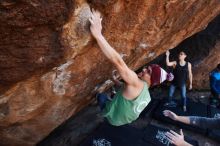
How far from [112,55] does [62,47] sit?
23.6 inches

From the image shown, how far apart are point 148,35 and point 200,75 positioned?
3869 mm

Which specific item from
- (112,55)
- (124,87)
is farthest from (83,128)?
(112,55)

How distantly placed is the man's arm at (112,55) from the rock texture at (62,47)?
0.09 m

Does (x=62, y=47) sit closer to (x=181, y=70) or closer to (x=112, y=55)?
(x=112, y=55)

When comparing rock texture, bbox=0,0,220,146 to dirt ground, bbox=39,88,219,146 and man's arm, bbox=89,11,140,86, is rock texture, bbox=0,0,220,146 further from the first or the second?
dirt ground, bbox=39,88,219,146

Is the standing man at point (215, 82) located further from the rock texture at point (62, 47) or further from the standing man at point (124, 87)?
the standing man at point (124, 87)

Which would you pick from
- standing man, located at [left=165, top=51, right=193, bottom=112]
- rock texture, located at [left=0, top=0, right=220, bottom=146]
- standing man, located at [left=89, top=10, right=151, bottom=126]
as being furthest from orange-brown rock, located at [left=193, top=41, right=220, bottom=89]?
standing man, located at [left=89, top=10, right=151, bottom=126]

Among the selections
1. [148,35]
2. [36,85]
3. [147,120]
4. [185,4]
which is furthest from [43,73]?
[147,120]

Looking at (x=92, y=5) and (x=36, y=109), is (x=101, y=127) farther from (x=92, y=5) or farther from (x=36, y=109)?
(x=92, y=5)

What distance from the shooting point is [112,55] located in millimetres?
3318

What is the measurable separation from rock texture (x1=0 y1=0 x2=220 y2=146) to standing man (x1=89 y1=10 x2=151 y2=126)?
139 mm

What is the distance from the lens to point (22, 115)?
4391mm

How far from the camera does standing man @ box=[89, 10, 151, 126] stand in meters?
3.34

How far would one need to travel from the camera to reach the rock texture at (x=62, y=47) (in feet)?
10.1
